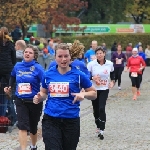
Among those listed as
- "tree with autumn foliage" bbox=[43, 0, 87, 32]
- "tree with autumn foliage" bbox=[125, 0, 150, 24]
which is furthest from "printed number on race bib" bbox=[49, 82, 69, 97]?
"tree with autumn foliage" bbox=[125, 0, 150, 24]

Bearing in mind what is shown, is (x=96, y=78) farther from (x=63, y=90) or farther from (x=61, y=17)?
(x=61, y=17)

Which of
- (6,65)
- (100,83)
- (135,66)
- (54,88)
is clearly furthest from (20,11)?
(54,88)

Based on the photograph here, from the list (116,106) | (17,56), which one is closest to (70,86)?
(17,56)

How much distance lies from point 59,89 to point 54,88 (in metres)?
0.08

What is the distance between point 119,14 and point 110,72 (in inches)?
2126

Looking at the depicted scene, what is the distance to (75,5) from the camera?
51.2 metres

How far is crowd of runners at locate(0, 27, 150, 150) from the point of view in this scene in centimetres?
680

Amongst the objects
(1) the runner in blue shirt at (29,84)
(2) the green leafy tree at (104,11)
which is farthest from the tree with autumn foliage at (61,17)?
(1) the runner in blue shirt at (29,84)

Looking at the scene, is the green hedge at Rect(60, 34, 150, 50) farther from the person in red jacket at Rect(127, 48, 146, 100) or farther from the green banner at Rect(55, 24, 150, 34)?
the person in red jacket at Rect(127, 48, 146, 100)

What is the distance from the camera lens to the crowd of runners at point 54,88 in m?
6.80

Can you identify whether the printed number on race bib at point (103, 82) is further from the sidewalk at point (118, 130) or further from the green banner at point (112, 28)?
the green banner at point (112, 28)

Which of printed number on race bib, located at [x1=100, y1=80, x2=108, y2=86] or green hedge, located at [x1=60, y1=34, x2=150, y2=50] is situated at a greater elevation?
printed number on race bib, located at [x1=100, y1=80, x2=108, y2=86]

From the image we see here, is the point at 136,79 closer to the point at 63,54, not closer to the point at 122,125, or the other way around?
the point at 122,125

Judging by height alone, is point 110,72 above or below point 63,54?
below
